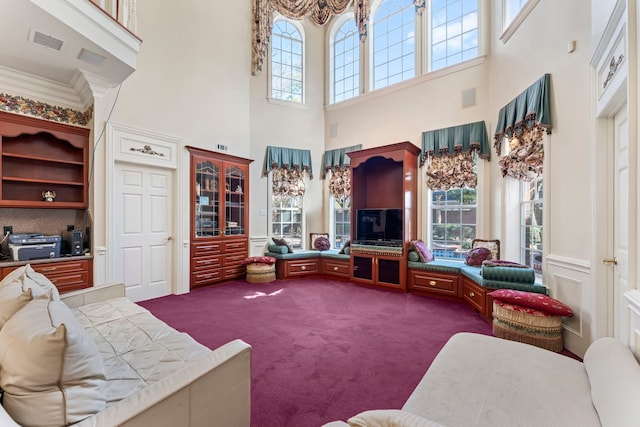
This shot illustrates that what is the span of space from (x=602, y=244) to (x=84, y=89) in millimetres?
5580

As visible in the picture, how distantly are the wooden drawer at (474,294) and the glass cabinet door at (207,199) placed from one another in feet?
13.3

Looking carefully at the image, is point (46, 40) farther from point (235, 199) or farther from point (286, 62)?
point (286, 62)

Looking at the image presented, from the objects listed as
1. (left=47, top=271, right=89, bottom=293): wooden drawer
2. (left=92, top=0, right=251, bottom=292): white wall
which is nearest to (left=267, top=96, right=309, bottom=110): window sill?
(left=92, top=0, right=251, bottom=292): white wall

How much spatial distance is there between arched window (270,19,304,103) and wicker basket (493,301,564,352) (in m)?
5.51

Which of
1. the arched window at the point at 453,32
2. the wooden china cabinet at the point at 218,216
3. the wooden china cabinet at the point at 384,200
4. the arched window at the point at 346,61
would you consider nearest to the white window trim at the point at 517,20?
the arched window at the point at 453,32

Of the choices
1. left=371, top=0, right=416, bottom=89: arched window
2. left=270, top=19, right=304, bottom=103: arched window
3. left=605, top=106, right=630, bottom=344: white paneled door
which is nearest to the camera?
left=605, top=106, right=630, bottom=344: white paneled door

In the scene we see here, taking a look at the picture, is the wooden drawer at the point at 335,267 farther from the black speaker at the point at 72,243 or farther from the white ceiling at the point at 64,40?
the white ceiling at the point at 64,40

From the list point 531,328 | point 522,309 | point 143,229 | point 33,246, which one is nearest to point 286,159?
point 143,229

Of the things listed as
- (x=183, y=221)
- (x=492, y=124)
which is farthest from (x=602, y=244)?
(x=183, y=221)

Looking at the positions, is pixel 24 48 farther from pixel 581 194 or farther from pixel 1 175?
pixel 581 194

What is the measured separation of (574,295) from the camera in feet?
8.77

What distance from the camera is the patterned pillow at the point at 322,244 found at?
598cm

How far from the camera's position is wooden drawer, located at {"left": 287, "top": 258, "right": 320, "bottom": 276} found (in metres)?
5.54

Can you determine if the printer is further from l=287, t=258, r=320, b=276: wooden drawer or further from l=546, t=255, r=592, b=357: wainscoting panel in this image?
l=546, t=255, r=592, b=357: wainscoting panel
